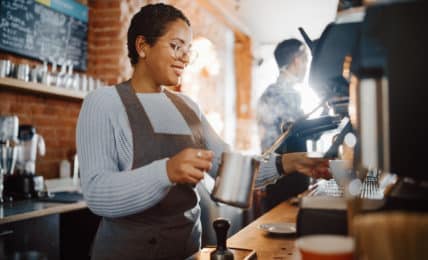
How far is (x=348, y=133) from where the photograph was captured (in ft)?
4.17

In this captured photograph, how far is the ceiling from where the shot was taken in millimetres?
6402

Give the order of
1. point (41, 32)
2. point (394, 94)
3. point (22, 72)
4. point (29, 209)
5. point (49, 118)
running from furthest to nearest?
point (49, 118) → point (41, 32) → point (22, 72) → point (29, 209) → point (394, 94)

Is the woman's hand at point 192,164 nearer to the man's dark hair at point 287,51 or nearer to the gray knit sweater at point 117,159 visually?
the gray knit sweater at point 117,159

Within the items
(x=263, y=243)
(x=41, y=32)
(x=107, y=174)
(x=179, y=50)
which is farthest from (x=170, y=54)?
(x=41, y=32)

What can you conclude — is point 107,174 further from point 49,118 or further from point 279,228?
point 49,118

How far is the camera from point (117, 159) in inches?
57.6

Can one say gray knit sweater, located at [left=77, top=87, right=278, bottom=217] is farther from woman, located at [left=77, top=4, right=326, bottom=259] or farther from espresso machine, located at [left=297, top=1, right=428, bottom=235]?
espresso machine, located at [left=297, top=1, right=428, bottom=235]

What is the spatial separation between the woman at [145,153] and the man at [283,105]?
1570 mm

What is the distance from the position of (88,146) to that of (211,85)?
5439 mm

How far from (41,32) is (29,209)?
1635mm

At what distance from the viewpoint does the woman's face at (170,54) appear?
5.08 ft

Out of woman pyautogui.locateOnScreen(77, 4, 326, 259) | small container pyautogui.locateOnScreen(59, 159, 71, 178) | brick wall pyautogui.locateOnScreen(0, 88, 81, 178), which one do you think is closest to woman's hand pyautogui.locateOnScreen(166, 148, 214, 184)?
woman pyautogui.locateOnScreen(77, 4, 326, 259)

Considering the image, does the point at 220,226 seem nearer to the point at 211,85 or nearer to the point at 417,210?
the point at 417,210

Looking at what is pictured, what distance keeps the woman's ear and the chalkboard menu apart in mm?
2013
